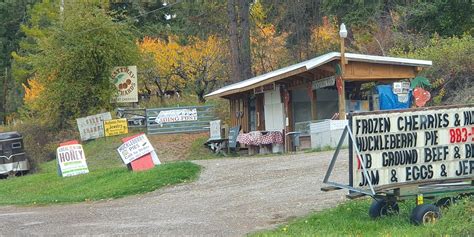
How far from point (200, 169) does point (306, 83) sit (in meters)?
8.23

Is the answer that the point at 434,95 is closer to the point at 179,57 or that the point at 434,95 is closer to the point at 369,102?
the point at 369,102

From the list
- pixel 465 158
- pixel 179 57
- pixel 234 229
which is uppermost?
pixel 179 57

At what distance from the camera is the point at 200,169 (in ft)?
65.1

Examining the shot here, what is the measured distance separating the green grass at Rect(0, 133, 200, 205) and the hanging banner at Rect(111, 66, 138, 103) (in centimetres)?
964

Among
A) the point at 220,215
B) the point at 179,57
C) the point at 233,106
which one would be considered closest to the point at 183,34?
the point at 179,57

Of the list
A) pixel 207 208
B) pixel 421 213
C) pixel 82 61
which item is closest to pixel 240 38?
pixel 82 61

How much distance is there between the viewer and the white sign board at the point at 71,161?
76.8ft

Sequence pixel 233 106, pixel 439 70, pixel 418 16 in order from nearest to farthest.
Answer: pixel 439 70, pixel 233 106, pixel 418 16

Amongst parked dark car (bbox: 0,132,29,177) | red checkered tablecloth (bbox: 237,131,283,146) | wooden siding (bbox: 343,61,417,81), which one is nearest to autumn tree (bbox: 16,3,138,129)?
parked dark car (bbox: 0,132,29,177)

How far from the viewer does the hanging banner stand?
34625 millimetres

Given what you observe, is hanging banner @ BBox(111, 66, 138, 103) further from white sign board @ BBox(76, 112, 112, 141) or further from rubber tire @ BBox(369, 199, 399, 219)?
rubber tire @ BBox(369, 199, 399, 219)

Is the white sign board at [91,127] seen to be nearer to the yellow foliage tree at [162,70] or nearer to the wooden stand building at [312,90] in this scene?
the wooden stand building at [312,90]

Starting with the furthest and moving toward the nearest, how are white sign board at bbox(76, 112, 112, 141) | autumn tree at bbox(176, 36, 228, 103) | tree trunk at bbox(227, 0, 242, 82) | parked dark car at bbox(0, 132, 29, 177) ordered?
autumn tree at bbox(176, 36, 228, 103) < tree trunk at bbox(227, 0, 242, 82) < white sign board at bbox(76, 112, 112, 141) < parked dark car at bbox(0, 132, 29, 177)

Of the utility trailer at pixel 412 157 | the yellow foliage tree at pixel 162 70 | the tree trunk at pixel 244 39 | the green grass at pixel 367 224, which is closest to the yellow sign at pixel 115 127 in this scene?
the tree trunk at pixel 244 39
